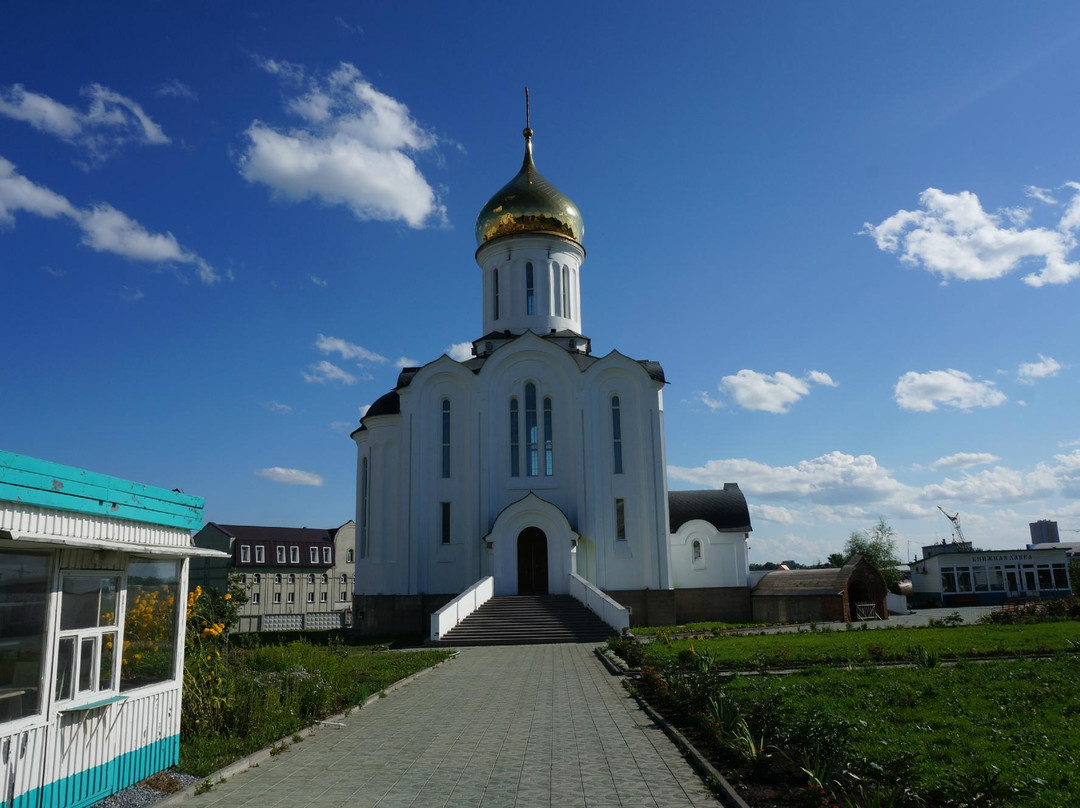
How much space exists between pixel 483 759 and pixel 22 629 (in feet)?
14.2

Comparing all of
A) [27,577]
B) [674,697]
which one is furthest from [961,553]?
[27,577]

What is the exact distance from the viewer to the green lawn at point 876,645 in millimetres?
13969

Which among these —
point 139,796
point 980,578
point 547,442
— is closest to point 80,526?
point 139,796

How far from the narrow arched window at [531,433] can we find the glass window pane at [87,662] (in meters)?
21.6

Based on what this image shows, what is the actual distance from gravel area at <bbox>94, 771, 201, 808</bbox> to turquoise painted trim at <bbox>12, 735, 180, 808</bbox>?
0.05 metres

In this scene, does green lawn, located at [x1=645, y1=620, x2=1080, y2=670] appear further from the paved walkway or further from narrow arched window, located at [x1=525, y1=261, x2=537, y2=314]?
narrow arched window, located at [x1=525, y1=261, x2=537, y2=314]

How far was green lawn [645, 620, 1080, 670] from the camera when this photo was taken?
550 inches

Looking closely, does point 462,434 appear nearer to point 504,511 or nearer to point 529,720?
point 504,511

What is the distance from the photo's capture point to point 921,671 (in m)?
11.9

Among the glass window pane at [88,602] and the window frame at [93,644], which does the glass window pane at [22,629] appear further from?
the glass window pane at [88,602]

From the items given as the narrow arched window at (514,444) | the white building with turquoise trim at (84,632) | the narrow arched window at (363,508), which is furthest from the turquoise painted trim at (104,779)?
the narrow arched window at (363,508)

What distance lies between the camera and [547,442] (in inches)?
1110

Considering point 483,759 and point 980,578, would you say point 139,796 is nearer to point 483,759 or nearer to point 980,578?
point 483,759

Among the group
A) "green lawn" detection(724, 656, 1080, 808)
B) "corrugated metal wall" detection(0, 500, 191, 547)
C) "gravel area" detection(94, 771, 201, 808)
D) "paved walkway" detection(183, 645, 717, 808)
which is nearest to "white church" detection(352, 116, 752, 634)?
"paved walkway" detection(183, 645, 717, 808)
